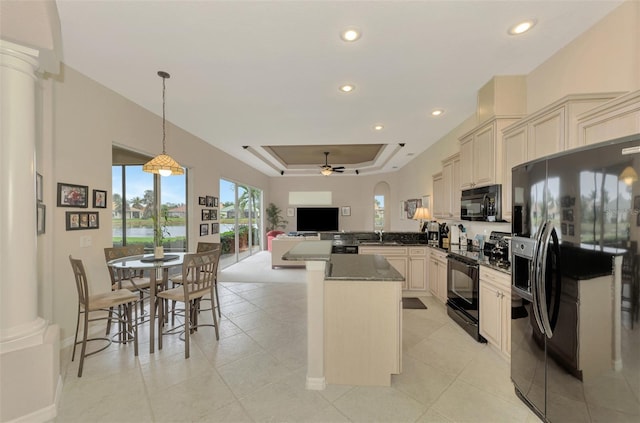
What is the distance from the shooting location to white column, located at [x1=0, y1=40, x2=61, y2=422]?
174cm

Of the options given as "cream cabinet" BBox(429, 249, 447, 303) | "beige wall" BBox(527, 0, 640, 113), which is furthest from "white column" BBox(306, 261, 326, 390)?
"beige wall" BBox(527, 0, 640, 113)

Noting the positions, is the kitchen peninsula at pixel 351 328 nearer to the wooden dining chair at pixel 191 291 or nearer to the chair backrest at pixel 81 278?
the wooden dining chair at pixel 191 291

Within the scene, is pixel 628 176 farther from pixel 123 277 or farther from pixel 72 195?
pixel 123 277

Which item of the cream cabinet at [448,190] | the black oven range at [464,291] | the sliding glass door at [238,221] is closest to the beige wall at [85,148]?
the sliding glass door at [238,221]

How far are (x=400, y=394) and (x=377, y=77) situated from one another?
310cm

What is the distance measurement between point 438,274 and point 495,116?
2382 mm

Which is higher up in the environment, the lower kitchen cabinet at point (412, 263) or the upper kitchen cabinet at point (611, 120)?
the upper kitchen cabinet at point (611, 120)

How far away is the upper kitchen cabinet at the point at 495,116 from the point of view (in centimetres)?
281

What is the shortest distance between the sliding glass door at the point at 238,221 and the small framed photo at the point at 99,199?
317 centimetres

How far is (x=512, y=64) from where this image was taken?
8.63 ft

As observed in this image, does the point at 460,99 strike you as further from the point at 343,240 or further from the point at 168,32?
the point at 168,32

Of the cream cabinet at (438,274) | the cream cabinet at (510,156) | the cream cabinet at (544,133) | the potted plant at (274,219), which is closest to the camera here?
the cream cabinet at (544,133)

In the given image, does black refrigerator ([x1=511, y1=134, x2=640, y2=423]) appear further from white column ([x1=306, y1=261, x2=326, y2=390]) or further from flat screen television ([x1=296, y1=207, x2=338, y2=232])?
flat screen television ([x1=296, y1=207, x2=338, y2=232])

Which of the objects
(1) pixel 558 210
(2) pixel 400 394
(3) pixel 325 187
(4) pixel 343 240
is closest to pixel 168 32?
(1) pixel 558 210
